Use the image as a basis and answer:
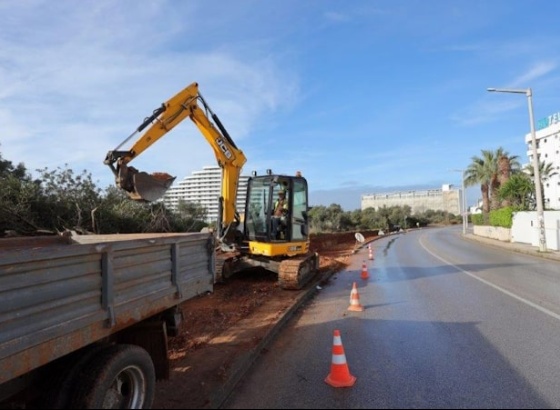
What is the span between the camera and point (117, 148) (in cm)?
941

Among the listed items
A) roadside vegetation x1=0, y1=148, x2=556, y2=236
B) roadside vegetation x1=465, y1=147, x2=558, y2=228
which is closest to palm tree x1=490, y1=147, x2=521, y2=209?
roadside vegetation x1=465, y1=147, x2=558, y2=228

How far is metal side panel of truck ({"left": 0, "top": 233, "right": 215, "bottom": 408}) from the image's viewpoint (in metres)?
2.87

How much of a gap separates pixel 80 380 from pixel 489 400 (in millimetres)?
3821

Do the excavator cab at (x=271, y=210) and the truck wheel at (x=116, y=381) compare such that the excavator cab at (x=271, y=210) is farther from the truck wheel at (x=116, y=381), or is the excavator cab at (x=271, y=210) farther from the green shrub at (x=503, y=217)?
the green shrub at (x=503, y=217)

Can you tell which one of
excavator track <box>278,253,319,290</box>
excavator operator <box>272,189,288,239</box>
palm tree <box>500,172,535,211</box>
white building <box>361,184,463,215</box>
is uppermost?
white building <box>361,184,463,215</box>

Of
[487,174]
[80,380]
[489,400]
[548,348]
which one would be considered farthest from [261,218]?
[487,174]

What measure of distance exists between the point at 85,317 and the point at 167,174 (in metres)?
6.42

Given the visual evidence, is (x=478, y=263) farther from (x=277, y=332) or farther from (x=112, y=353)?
(x=112, y=353)

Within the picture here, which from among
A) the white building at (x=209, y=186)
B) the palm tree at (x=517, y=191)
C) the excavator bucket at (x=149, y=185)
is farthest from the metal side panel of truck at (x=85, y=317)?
the palm tree at (x=517, y=191)

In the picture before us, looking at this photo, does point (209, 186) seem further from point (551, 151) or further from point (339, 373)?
point (551, 151)

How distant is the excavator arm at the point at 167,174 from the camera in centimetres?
913

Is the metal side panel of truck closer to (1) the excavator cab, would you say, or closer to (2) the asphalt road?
(2) the asphalt road

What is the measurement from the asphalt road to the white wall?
17014 mm

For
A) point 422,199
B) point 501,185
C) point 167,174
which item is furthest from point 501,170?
point 422,199
